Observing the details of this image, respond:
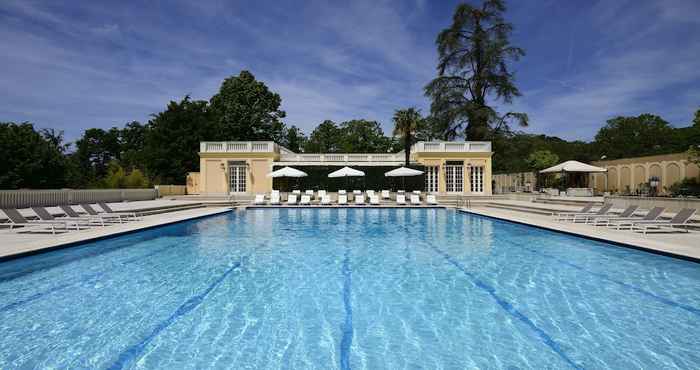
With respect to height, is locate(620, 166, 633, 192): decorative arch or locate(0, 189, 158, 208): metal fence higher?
locate(620, 166, 633, 192): decorative arch

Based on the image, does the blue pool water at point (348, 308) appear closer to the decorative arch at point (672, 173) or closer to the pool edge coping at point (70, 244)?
the pool edge coping at point (70, 244)

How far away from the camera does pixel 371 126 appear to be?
160 feet

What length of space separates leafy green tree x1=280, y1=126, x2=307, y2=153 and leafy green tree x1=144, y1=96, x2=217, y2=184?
12.6m

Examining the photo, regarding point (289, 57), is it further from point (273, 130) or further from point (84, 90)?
point (273, 130)

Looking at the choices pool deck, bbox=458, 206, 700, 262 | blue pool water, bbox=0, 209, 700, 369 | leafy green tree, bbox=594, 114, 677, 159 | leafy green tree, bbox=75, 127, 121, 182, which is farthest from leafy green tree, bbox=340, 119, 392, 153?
leafy green tree, bbox=75, 127, 121, 182

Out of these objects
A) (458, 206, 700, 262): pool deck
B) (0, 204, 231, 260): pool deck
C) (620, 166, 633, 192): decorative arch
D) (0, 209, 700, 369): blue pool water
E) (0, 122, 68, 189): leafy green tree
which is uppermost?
(0, 122, 68, 189): leafy green tree

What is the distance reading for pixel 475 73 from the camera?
3103 cm

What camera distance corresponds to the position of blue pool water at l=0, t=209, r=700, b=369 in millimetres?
3582

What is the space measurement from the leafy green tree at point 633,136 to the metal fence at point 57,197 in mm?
52830

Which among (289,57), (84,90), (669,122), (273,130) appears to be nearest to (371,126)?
(273,130)

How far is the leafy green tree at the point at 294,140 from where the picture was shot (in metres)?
46.1

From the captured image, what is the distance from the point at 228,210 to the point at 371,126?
3284cm

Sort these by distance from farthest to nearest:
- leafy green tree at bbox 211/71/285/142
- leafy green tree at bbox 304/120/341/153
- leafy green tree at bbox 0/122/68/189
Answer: leafy green tree at bbox 304/120/341/153 < leafy green tree at bbox 211/71/285/142 < leafy green tree at bbox 0/122/68/189

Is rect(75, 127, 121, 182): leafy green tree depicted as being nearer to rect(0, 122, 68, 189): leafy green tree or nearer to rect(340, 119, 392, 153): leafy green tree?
rect(0, 122, 68, 189): leafy green tree
